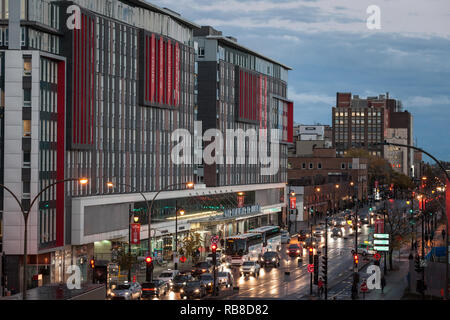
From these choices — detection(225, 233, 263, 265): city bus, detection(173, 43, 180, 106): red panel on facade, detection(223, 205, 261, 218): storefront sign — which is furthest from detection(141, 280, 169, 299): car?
detection(223, 205, 261, 218): storefront sign

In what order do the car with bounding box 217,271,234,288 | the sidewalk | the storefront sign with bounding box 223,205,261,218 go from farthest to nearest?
the storefront sign with bounding box 223,205,261,218
the car with bounding box 217,271,234,288
the sidewalk

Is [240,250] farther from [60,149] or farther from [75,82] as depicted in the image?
[75,82]

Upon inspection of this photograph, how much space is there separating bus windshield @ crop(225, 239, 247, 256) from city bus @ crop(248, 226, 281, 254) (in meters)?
7.80

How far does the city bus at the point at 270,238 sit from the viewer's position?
10219cm

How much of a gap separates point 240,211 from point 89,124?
164ft

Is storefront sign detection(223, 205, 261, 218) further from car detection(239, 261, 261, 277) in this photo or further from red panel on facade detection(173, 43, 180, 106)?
car detection(239, 261, 261, 277)

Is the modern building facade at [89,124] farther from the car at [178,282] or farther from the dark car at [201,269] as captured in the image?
the car at [178,282]

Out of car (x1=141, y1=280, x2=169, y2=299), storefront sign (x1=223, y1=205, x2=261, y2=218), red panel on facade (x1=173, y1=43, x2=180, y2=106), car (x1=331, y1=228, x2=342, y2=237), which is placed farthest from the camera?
car (x1=331, y1=228, x2=342, y2=237)

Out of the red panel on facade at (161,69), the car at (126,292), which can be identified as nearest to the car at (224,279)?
the car at (126,292)

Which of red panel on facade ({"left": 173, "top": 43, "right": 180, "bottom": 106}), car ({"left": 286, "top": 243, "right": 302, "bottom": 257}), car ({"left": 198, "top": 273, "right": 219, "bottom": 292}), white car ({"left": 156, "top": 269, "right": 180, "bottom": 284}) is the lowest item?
car ({"left": 286, "top": 243, "right": 302, "bottom": 257})

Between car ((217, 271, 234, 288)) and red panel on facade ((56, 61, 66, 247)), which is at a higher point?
red panel on facade ((56, 61, 66, 247))

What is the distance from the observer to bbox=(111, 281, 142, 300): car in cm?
5528

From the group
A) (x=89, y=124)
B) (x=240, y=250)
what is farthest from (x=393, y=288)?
(x=89, y=124)
